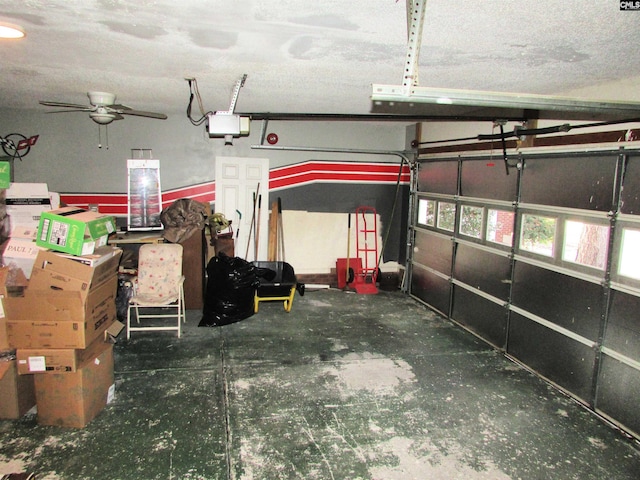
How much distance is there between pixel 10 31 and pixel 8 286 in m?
1.80

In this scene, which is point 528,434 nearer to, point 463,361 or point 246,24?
point 463,361

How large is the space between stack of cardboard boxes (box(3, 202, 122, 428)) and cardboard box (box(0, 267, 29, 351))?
4 centimetres

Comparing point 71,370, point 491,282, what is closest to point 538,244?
point 491,282

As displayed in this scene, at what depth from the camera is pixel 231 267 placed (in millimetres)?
5137

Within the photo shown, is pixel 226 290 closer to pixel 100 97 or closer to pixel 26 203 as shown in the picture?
pixel 100 97

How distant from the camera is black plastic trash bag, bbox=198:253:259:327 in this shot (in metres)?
5.12

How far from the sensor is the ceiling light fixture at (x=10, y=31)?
2.28m

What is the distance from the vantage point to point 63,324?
298 centimetres

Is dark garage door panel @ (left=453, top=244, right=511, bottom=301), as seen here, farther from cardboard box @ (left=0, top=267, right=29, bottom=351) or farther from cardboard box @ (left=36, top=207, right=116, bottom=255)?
cardboard box @ (left=0, top=267, right=29, bottom=351)

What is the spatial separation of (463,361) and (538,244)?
1350 millimetres

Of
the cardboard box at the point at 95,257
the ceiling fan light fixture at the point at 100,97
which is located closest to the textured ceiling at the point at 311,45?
the ceiling fan light fixture at the point at 100,97

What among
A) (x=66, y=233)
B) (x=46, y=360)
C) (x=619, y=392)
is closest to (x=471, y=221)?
(x=619, y=392)
